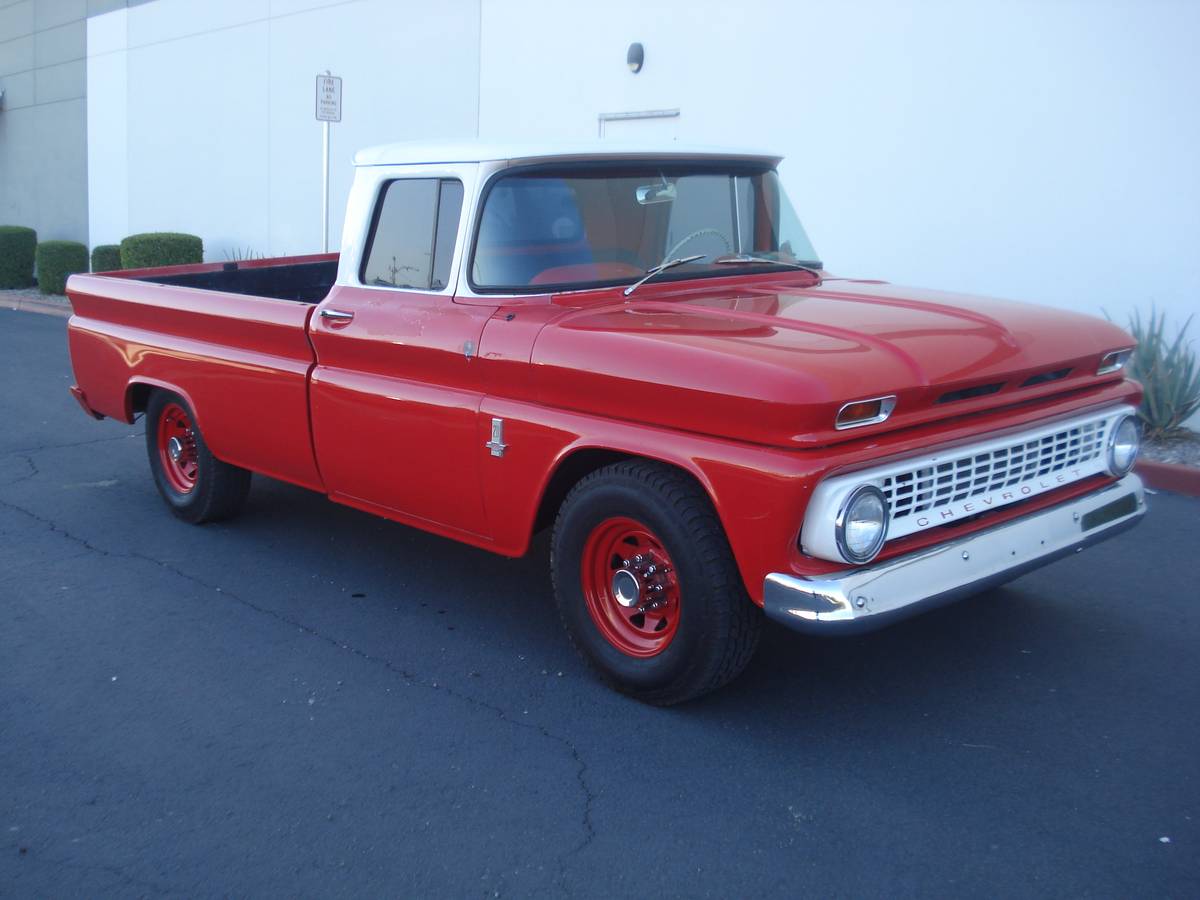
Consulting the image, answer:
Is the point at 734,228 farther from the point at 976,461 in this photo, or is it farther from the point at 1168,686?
the point at 1168,686

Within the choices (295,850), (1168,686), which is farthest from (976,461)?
(295,850)

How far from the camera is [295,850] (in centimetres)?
324

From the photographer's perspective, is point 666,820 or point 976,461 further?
point 976,461

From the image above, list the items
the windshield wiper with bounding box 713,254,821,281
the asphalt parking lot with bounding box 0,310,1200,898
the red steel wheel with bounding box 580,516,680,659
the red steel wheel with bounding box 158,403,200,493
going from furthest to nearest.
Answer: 1. the red steel wheel with bounding box 158,403,200,493
2. the windshield wiper with bounding box 713,254,821,281
3. the red steel wheel with bounding box 580,516,680,659
4. the asphalt parking lot with bounding box 0,310,1200,898

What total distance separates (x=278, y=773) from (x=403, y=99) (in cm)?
1228

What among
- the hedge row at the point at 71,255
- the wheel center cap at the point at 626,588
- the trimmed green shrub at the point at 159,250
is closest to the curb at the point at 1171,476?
the wheel center cap at the point at 626,588

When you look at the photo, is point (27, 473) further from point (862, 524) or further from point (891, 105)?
point (891, 105)

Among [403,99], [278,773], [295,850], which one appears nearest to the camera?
[295,850]

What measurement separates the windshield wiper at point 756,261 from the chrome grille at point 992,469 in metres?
1.38

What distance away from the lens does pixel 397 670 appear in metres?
4.40

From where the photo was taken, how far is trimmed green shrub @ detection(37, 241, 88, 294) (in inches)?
727

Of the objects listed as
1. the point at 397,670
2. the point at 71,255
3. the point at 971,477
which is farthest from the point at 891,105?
the point at 71,255

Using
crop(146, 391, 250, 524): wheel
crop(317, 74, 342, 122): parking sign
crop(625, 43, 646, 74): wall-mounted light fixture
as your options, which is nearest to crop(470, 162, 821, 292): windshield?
crop(146, 391, 250, 524): wheel

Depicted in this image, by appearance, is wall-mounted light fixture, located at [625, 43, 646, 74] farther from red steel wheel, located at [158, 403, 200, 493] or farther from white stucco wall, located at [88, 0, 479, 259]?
red steel wheel, located at [158, 403, 200, 493]
